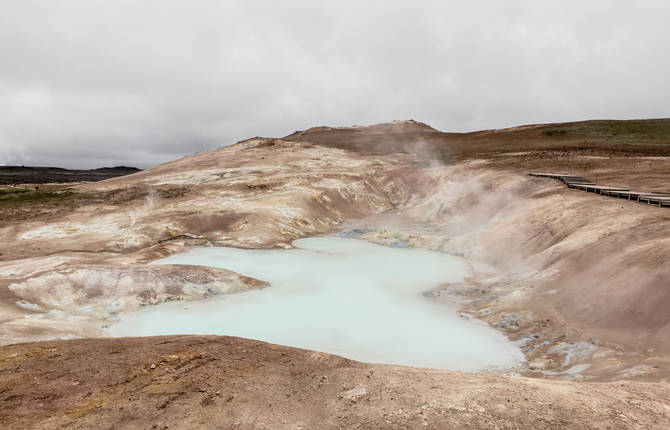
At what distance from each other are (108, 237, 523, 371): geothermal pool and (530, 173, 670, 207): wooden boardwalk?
11307 mm

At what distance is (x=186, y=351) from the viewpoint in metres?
8.68

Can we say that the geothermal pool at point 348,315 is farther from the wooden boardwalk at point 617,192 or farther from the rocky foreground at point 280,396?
the wooden boardwalk at point 617,192

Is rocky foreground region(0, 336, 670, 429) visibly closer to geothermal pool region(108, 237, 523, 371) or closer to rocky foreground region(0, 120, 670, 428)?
rocky foreground region(0, 120, 670, 428)

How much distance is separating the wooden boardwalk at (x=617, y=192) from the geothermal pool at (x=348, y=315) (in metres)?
11.3

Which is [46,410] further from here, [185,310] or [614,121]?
[614,121]

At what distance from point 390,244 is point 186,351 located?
75.6 feet

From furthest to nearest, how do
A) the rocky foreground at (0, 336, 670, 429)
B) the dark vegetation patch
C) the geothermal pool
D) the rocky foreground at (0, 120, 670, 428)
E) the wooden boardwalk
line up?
1. the dark vegetation patch
2. the wooden boardwalk
3. the geothermal pool
4. the rocky foreground at (0, 120, 670, 428)
5. the rocky foreground at (0, 336, 670, 429)

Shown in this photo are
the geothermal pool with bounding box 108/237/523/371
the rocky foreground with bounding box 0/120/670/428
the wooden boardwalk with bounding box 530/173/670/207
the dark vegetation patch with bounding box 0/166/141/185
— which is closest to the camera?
the rocky foreground with bounding box 0/120/670/428

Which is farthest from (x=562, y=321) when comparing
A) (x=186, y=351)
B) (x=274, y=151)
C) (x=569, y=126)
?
(x=569, y=126)

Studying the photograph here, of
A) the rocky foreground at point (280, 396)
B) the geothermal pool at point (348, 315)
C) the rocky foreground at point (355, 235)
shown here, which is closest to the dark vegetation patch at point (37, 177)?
the rocky foreground at point (355, 235)

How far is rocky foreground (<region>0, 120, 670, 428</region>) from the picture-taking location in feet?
20.8

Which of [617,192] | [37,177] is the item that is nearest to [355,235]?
[617,192]

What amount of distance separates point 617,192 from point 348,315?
814 inches

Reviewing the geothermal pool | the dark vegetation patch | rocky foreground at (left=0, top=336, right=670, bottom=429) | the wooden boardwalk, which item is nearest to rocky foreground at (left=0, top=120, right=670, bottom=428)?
rocky foreground at (left=0, top=336, right=670, bottom=429)
